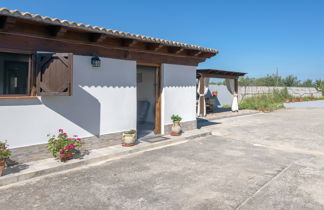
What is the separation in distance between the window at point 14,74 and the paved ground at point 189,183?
2288mm

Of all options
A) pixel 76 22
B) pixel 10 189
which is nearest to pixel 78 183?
pixel 10 189

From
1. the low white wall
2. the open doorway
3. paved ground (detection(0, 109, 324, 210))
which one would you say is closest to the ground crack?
paved ground (detection(0, 109, 324, 210))

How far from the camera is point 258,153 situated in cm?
654

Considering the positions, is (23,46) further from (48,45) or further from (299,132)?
(299,132)

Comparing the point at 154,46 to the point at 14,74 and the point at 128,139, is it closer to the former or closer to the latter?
the point at 128,139

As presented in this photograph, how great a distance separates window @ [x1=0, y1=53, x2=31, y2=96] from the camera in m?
5.34

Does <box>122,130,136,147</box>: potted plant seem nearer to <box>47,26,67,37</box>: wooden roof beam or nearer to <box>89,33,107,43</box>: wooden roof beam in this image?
<box>89,33,107,43</box>: wooden roof beam

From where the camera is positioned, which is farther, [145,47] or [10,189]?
[145,47]

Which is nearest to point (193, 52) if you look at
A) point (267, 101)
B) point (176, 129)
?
point (176, 129)

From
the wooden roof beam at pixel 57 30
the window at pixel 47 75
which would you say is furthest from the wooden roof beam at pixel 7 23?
the wooden roof beam at pixel 57 30

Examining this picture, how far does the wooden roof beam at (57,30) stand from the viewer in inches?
207

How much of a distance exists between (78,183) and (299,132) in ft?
30.7

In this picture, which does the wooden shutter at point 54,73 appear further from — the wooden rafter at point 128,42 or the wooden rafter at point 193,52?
the wooden rafter at point 193,52

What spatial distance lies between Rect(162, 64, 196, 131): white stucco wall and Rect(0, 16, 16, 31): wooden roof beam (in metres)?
4.71
